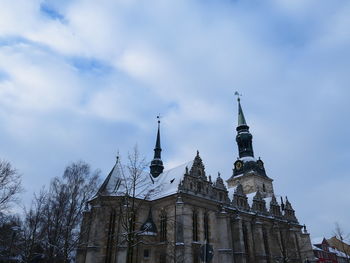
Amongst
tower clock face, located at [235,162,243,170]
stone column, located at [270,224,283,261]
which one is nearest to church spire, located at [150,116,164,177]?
tower clock face, located at [235,162,243,170]

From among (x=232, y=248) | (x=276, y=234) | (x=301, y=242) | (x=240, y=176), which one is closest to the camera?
(x=232, y=248)

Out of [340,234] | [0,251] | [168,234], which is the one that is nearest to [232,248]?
[168,234]

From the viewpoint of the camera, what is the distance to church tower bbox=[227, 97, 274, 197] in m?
67.6

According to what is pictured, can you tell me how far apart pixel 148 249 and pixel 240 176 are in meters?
36.1

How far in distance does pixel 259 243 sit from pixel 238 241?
6232 millimetres

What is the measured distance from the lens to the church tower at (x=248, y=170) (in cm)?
6756

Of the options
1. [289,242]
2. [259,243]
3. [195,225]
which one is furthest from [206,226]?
[289,242]

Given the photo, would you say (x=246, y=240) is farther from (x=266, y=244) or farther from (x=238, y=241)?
(x=266, y=244)

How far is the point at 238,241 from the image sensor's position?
152ft

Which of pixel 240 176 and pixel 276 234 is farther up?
pixel 240 176

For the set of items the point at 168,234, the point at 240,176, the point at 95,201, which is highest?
the point at 240,176

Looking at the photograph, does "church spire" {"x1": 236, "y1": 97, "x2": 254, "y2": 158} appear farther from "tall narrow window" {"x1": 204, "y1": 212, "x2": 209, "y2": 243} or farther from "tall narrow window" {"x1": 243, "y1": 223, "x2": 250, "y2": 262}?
"tall narrow window" {"x1": 204, "y1": 212, "x2": 209, "y2": 243}

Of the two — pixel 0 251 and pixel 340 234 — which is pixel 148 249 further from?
pixel 340 234

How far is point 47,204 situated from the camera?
33.9 m
